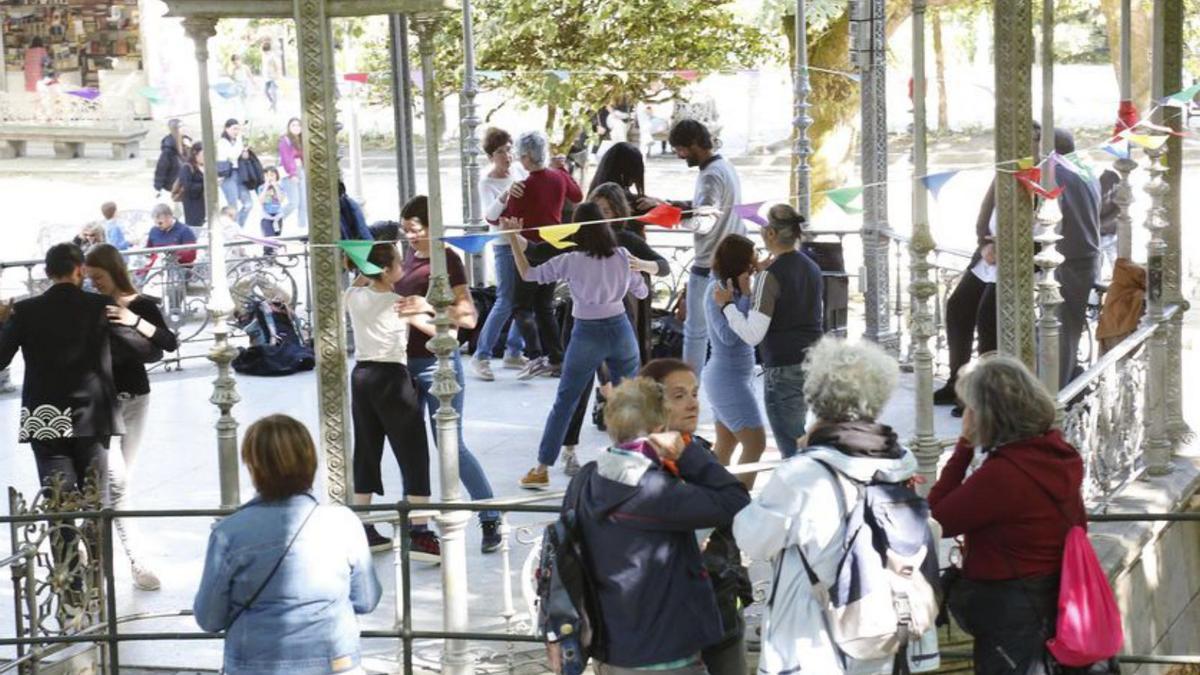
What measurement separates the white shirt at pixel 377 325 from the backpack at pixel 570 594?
9.90 ft

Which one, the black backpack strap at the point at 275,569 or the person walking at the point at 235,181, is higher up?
the person walking at the point at 235,181

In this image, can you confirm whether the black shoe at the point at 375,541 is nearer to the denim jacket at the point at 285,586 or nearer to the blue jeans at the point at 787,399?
the blue jeans at the point at 787,399

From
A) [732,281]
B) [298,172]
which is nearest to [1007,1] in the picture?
[732,281]

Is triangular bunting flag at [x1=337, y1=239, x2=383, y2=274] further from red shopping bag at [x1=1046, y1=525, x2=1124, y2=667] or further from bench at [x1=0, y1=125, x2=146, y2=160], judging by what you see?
bench at [x1=0, y1=125, x2=146, y2=160]

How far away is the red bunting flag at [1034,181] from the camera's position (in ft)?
27.9

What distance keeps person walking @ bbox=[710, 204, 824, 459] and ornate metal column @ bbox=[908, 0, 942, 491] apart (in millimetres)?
665

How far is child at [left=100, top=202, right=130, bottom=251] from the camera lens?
744 inches

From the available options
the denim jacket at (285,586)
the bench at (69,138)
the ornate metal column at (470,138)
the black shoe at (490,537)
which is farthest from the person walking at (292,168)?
the denim jacket at (285,586)

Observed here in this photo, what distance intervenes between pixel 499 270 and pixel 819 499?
749 cm

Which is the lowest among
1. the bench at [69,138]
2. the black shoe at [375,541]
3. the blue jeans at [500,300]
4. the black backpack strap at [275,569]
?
the black shoe at [375,541]

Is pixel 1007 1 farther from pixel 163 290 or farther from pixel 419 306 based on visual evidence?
pixel 163 290

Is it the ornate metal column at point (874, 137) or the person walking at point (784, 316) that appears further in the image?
the ornate metal column at point (874, 137)

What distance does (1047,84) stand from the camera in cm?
873

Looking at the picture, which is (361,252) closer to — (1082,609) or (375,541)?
(375,541)
